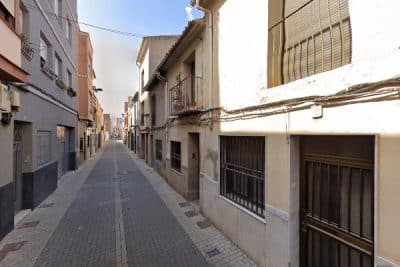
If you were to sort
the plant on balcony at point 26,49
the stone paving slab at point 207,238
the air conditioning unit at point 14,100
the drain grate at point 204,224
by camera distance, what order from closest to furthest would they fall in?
1. the stone paving slab at point 207,238
2. the air conditioning unit at point 14,100
3. the drain grate at point 204,224
4. the plant on balcony at point 26,49

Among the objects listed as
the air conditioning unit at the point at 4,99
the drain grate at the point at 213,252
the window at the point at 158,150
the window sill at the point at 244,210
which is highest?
the air conditioning unit at the point at 4,99

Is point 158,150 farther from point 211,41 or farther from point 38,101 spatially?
point 211,41

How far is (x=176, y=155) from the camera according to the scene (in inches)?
481

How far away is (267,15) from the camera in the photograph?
4953mm

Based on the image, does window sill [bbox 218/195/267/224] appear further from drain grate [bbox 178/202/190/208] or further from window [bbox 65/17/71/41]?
window [bbox 65/17/71/41]

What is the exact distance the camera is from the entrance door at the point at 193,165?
396 inches

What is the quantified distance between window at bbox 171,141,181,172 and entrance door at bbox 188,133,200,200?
5.10 feet

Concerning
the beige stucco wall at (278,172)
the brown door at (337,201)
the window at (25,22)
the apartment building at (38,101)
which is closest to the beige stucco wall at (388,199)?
the brown door at (337,201)

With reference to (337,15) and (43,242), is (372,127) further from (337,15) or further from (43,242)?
(43,242)

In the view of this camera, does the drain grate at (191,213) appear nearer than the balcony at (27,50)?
No

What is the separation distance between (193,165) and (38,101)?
4.82 meters

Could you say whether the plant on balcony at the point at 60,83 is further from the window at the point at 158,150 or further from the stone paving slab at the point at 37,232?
the window at the point at 158,150

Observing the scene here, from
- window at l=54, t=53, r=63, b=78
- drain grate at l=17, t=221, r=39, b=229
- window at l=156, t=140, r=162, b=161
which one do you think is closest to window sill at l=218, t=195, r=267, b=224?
drain grate at l=17, t=221, r=39, b=229

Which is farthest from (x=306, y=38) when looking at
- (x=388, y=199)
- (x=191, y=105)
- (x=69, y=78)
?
(x=69, y=78)
